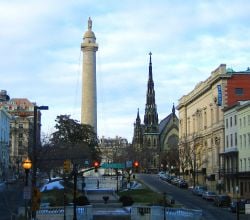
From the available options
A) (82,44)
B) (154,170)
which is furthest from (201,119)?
(154,170)

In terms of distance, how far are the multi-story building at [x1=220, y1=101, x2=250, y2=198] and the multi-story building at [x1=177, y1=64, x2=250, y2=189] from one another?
3.90m

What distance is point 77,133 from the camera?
12694 centimetres

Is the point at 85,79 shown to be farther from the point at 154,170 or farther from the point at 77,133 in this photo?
the point at 154,170

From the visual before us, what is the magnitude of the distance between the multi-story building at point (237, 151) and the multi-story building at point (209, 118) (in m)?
3.90

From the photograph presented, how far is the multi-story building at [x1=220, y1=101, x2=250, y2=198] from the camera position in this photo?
85875mm

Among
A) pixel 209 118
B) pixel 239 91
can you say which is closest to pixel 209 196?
pixel 239 91

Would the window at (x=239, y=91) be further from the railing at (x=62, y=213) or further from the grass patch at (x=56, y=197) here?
the railing at (x=62, y=213)

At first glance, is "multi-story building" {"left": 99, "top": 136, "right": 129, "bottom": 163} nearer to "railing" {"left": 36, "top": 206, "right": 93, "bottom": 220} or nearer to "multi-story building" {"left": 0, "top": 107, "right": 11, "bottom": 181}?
"multi-story building" {"left": 0, "top": 107, "right": 11, "bottom": 181}

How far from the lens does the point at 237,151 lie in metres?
91.2

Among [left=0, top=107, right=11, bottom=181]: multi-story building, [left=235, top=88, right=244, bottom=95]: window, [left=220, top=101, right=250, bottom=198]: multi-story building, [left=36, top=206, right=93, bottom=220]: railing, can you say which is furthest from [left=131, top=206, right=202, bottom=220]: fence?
[left=0, top=107, right=11, bottom=181]: multi-story building

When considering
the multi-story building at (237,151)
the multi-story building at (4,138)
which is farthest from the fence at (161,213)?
the multi-story building at (4,138)

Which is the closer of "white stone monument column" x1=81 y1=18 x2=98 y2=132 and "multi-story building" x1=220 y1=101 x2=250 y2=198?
"multi-story building" x1=220 y1=101 x2=250 y2=198

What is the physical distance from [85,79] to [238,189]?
228 feet

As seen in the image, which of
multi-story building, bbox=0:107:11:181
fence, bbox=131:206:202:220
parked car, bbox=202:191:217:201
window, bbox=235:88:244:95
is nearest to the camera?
fence, bbox=131:206:202:220
